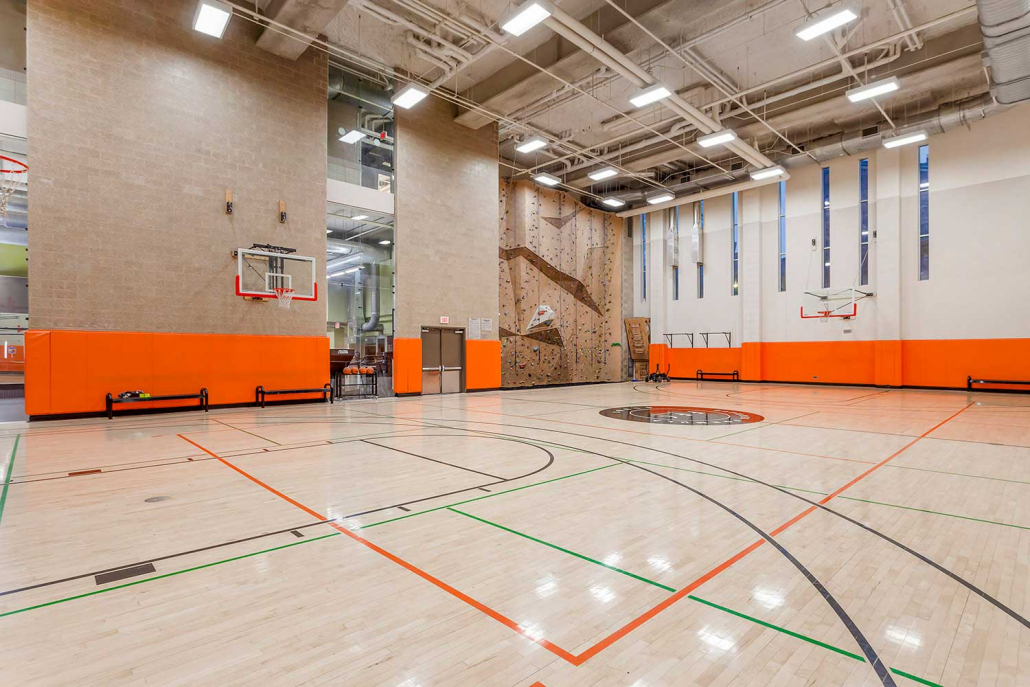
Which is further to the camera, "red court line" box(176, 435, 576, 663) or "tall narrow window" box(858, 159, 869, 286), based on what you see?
"tall narrow window" box(858, 159, 869, 286)

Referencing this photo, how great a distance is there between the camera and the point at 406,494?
14.0ft

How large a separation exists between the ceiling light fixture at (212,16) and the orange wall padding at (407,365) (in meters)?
7.55

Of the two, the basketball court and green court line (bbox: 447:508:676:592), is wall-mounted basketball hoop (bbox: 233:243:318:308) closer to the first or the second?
the basketball court

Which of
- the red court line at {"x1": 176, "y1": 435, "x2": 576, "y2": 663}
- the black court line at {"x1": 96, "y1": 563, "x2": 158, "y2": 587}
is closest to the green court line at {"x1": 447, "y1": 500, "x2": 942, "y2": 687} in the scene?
the red court line at {"x1": 176, "y1": 435, "x2": 576, "y2": 663}

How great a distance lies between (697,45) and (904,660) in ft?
41.6

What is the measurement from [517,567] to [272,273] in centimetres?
1076

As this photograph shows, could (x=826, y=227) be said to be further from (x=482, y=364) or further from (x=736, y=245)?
(x=482, y=364)

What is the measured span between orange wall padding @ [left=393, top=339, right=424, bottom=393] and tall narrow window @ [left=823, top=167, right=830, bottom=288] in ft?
45.6

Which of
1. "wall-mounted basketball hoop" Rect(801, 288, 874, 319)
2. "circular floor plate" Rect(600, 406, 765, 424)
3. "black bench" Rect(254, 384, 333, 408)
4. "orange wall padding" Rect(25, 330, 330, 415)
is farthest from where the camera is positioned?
"wall-mounted basketball hoop" Rect(801, 288, 874, 319)

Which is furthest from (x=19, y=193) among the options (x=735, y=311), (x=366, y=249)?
(x=735, y=311)

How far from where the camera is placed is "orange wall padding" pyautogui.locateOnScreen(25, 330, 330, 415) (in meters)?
9.10

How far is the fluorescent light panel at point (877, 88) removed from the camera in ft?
35.4

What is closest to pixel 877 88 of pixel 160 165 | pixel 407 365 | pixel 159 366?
pixel 407 365

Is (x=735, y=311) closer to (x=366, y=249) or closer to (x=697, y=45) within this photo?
(x=697, y=45)
